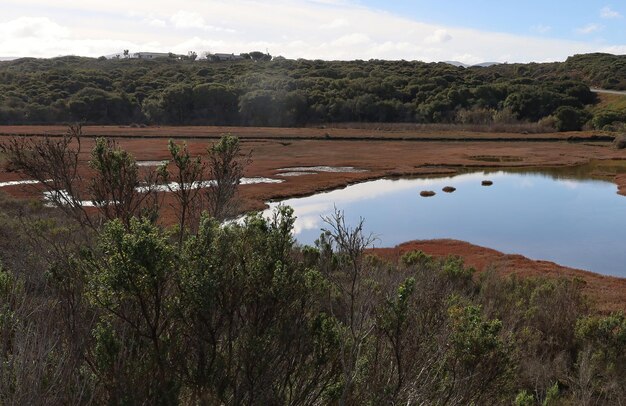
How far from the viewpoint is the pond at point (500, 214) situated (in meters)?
31.8

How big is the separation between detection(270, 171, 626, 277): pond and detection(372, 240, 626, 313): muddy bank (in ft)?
5.40

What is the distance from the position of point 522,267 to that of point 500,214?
13491 mm

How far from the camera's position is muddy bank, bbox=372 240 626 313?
21938 mm

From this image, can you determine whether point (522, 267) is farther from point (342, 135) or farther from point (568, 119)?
point (568, 119)

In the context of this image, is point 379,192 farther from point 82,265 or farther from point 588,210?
point 82,265

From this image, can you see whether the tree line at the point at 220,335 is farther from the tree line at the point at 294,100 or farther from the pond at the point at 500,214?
the tree line at the point at 294,100

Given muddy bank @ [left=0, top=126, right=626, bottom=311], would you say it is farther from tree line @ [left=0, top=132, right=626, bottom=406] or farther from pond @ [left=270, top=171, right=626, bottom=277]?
tree line @ [left=0, top=132, right=626, bottom=406]

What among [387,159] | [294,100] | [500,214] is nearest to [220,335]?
[500,214]

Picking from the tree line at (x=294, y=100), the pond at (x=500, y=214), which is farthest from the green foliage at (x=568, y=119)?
the pond at (x=500, y=214)

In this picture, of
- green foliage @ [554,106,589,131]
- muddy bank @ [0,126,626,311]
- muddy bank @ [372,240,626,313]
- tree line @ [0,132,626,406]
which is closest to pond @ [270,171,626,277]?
muddy bank @ [372,240,626,313]

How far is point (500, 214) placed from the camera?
130 ft

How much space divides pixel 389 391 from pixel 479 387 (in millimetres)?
1522

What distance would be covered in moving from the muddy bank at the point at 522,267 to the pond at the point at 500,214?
1.65m

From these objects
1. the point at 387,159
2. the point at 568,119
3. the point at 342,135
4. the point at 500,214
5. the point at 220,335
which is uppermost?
the point at 568,119
